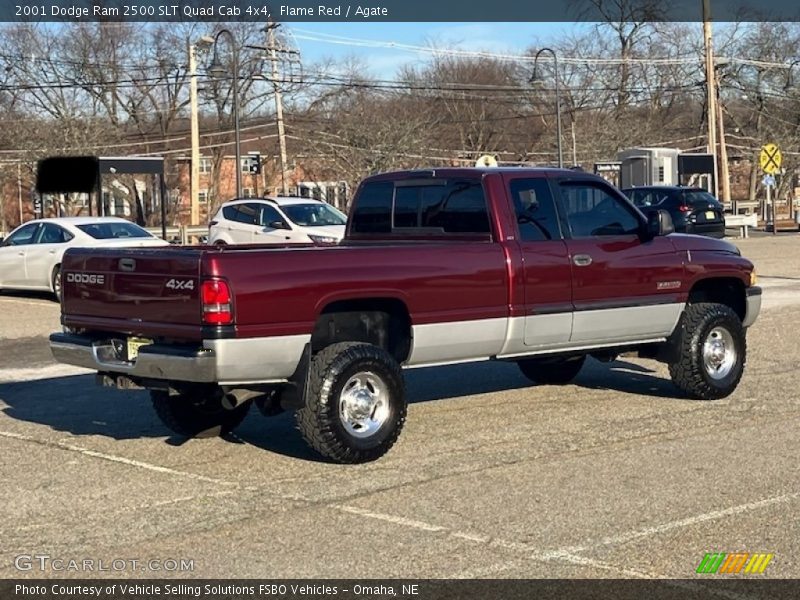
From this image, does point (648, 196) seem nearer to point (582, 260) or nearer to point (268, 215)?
point (268, 215)

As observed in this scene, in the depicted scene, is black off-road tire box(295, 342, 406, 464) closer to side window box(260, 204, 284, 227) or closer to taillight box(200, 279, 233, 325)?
taillight box(200, 279, 233, 325)

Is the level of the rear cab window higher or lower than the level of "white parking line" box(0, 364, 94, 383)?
higher

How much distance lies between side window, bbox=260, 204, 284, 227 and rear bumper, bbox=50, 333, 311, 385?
15629mm

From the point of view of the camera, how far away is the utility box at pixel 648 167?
43.3 m

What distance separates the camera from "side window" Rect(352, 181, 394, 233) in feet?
31.6

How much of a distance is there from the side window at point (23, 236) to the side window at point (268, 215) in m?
4.87

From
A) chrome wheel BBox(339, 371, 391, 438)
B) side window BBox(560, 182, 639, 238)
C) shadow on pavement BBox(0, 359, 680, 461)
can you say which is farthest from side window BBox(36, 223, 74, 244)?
chrome wheel BBox(339, 371, 391, 438)

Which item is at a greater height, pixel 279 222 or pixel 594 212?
pixel 279 222

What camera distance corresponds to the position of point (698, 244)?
1003cm

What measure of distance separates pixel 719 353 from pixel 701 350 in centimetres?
34

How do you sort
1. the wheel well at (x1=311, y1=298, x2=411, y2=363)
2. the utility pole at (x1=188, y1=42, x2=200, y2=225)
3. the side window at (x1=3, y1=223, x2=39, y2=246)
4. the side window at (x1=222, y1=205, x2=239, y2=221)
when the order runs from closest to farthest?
the wheel well at (x1=311, y1=298, x2=411, y2=363) < the side window at (x1=3, y1=223, x2=39, y2=246) < the side window at (x1=222, y1=205, x2=239, y2=221) < the utility pole at (x1=188, y1=42, x2=200, y2=225)

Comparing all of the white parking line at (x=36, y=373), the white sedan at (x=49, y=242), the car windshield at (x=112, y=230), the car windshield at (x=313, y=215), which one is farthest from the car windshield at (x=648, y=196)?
the white parking line at (x=36, y=373)

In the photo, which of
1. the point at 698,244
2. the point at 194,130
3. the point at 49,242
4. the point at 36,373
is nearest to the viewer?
the point at 698,244

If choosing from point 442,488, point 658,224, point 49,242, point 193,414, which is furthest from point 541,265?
point 49,242
